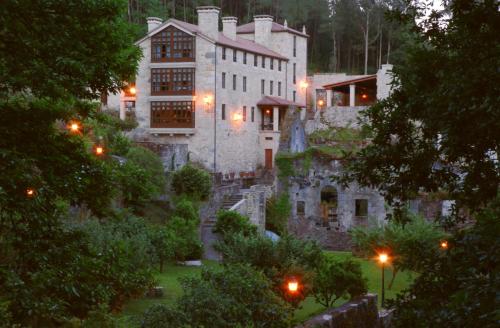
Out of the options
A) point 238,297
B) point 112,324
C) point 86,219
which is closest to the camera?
point 112,324

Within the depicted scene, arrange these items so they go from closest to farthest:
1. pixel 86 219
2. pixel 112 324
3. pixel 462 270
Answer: pixel 462 270
pixel 112 324
pixel 86 219

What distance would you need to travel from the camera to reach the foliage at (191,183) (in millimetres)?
54312

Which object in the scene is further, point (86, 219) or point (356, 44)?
point (356, 44)

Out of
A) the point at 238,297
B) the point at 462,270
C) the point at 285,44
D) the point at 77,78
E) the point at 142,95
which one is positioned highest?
the point at 285,44

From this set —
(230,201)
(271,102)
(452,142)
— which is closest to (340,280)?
(452,142)

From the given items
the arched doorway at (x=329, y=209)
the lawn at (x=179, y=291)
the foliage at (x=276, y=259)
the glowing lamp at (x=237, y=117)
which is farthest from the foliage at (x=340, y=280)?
the glowing lamp at (x=237, y=117)

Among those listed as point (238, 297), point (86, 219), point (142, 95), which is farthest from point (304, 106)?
point (238, 297)

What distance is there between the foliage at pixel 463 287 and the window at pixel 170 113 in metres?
51.6

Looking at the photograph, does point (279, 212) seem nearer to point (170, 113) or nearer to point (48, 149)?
point (170, 113)

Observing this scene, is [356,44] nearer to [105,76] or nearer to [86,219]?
[86,219]

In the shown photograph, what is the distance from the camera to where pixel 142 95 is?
224 feet

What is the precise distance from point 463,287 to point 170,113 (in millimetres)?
56915

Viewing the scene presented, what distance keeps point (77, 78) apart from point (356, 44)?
88650 mm

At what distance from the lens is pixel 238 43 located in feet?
236
